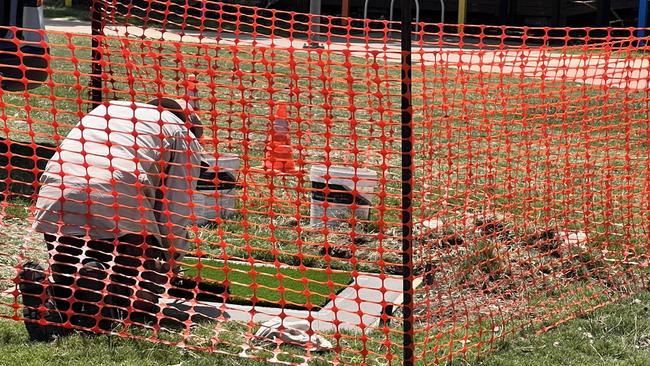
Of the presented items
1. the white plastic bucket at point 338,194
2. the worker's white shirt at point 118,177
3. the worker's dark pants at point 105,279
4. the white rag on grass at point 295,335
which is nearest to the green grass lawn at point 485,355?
the white rag on grass at point 295,335

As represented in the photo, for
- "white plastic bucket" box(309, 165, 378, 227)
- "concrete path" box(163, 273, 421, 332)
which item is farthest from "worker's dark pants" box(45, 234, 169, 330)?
"white plastic bucket" box(309, 165, 378, 227)

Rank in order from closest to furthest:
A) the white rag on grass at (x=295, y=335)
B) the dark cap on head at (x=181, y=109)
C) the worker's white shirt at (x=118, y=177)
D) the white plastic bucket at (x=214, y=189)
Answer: the white rag on grass at (x=295, y=335)
the worker's white shirt at (x=118, y=177)
the dark cap on head at (x=181, y=109)
the white plastic bucket at (x=214, y=189)

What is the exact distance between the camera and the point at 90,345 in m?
5.41

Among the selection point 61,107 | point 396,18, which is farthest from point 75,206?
point 396,18

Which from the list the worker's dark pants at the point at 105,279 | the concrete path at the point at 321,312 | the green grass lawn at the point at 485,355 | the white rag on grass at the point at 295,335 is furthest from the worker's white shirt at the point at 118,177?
the white rag on grass at the point at 295,335

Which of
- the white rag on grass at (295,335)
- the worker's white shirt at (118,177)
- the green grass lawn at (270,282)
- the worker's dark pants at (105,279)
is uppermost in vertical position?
the worker's white shirt at (118,177)

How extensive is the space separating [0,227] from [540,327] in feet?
12.3

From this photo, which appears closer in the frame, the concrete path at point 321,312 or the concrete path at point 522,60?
A: the concrete path at point 321,312

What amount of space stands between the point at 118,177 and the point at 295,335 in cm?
135

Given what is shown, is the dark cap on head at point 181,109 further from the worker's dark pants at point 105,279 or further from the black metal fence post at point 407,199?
the black metal fence post at point 407,199

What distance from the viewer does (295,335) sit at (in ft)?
18.3

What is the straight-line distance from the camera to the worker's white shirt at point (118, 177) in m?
5.84

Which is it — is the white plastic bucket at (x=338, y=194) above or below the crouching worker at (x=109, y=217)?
below

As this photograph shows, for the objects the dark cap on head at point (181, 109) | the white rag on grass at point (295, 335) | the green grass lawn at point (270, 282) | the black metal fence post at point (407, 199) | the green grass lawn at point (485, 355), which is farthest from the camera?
the green grass lawn at point (270, 282)
